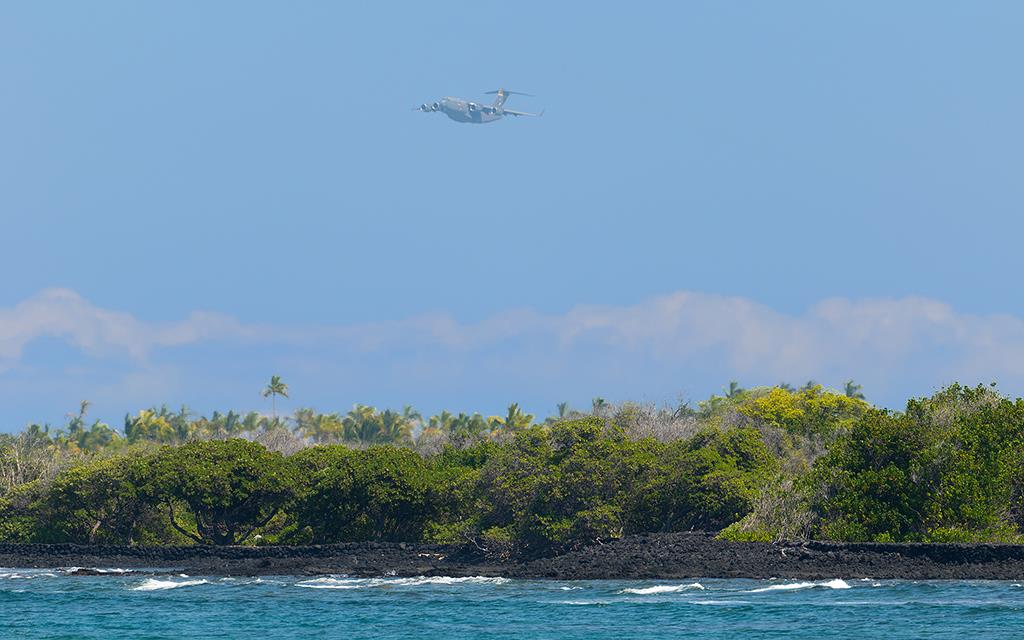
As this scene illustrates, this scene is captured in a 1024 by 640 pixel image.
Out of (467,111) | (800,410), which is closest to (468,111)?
(467,111)

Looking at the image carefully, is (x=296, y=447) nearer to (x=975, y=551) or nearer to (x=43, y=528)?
(x=43, y=528)

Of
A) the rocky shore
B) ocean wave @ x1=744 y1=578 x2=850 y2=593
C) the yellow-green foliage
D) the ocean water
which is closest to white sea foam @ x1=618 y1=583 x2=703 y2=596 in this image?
the ocean water

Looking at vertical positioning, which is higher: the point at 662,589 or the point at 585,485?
the point at 585,485

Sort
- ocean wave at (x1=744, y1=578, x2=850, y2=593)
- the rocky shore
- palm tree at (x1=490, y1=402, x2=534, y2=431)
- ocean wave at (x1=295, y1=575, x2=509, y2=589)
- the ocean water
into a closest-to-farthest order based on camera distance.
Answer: the ocean water < ocean wave at (x1=744, y1=578, x2=850, y2=593) < the rocky shore < ocean wave at (x1=295, y1=575, x2=509, y2=589) < palm tree at (x1=490, y1=402, x2=534, y2=431)

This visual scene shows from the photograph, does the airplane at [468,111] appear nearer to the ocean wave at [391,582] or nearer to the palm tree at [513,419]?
the palm tree at [513,419]

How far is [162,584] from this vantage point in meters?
78.6

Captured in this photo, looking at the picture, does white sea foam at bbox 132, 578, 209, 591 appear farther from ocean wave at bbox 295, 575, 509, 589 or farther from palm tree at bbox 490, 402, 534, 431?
palm tree at bbox 490, 402, 534, 431

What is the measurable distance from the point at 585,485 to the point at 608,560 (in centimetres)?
540

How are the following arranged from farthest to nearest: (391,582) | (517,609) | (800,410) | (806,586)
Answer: (800,410)
(391,582)
(806,586)
(517,609)

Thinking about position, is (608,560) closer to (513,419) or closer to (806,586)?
(806,586)

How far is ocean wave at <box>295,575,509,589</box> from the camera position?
75.4 metres

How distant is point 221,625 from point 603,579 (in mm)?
22029

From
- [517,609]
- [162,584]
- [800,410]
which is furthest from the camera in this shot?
[800,410]

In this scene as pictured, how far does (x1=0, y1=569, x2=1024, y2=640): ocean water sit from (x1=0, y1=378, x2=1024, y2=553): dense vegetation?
651 centimetres
